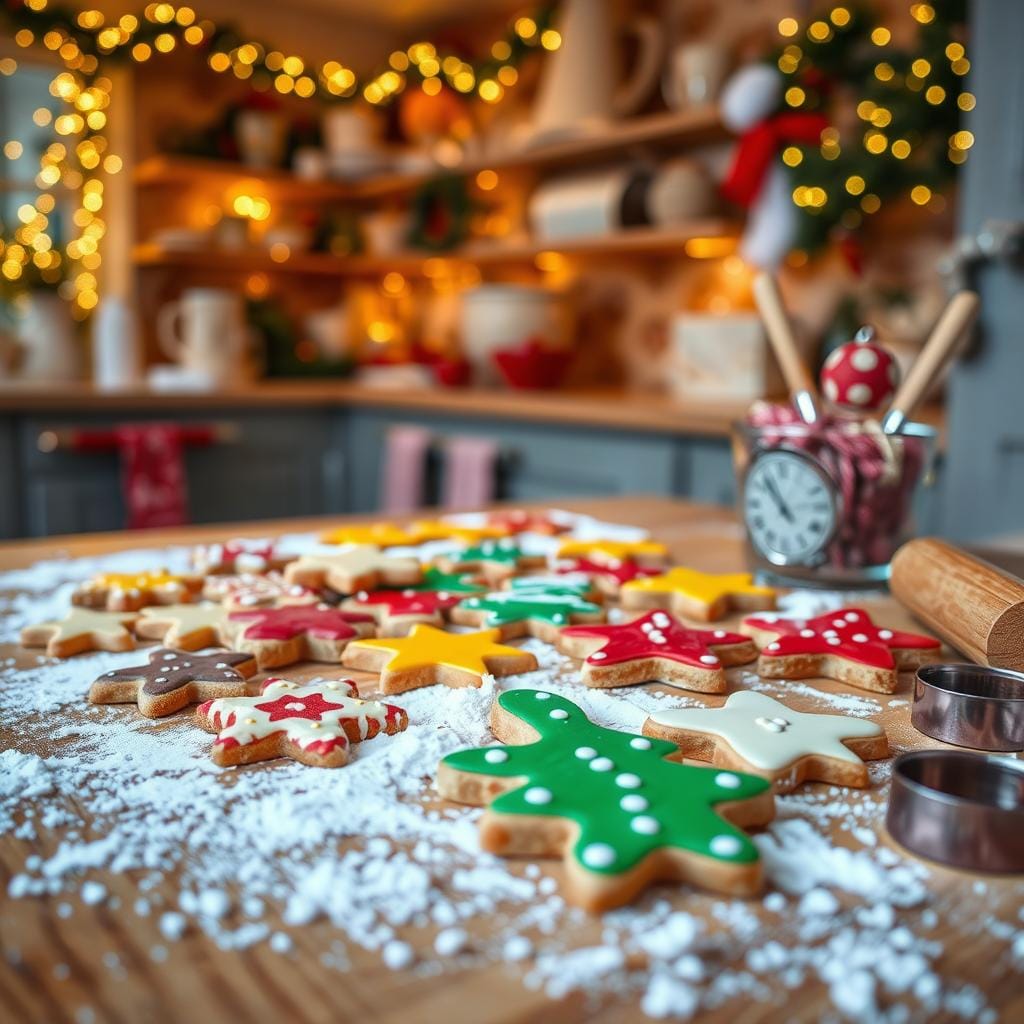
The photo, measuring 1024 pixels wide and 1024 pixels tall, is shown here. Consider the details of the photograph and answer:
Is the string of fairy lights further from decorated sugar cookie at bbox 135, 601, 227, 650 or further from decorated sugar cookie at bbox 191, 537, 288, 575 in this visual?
decorated sugar cookie at bbox 135, 601, 227, 650

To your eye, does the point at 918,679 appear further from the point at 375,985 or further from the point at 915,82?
the point at 915,82

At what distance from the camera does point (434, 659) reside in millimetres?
668

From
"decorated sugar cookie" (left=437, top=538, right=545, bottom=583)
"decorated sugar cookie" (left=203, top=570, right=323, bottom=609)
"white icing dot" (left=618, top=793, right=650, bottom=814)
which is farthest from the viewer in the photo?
"decorated sugar cookie" (left=437, top=538, right=545, bottom=583)

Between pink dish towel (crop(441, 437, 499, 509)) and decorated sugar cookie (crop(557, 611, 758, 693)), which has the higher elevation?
decorated sugar cookie (crop(557, 611, 758, 693))

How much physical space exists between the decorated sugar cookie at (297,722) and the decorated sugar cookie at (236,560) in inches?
13.4

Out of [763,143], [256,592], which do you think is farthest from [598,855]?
[763,143]

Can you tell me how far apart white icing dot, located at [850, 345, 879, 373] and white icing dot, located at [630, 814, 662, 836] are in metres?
0.56

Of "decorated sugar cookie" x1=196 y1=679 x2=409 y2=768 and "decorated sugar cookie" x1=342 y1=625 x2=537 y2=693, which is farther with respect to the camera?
"decorated sugar cookie" x1=342 y1=625 x2=537 y2=693

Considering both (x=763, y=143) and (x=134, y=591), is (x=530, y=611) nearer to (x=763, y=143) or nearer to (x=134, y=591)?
(x=134, y=591)

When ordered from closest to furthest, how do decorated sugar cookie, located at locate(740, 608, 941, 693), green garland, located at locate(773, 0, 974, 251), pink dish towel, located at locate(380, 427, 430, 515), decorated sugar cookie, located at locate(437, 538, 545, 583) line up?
decorated sugar cookie, located at locate(740, 608, 941, 693), decorated sugar cookie, located at locate(437, 538, 545, 583), green garland, located at locate(773, 0, 974, 251), pink dish towel, located at locate(380, 427, 430, 515)

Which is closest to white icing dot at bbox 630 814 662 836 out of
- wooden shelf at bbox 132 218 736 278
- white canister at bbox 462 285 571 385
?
wooden shelf at bbox 132 218 736 278

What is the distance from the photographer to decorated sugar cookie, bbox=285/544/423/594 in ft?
2.84

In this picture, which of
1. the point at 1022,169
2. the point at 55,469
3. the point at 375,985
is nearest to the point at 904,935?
the point at 375,985

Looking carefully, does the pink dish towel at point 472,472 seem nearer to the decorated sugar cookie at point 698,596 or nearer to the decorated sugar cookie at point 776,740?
the decorated sugar cookie at point 698,596
